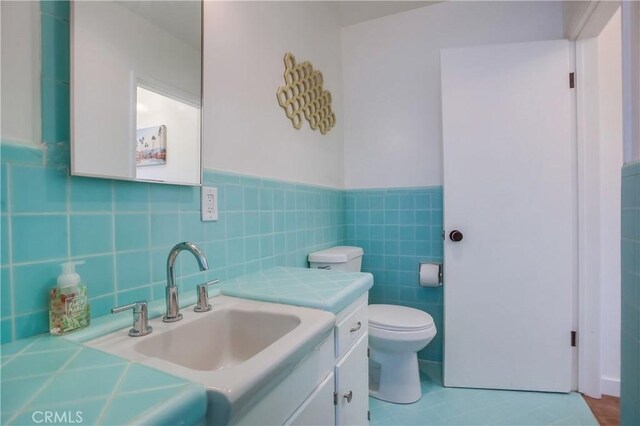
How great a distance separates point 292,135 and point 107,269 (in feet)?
3.72

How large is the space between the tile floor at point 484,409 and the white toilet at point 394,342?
0.22ft

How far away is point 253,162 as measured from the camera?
4.46 feet

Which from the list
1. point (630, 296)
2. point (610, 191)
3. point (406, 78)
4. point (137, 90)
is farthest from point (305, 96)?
point (610, 191)

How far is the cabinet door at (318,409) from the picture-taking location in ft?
2.48

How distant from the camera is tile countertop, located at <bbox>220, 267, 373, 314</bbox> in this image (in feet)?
3.04

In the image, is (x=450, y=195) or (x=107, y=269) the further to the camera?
(x=450, y=195)

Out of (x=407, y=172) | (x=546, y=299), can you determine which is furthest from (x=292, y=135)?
(x=546, y=299)

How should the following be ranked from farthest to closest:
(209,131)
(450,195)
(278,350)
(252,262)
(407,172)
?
(407,172) < (450,195) < (252,262) < (209,131) < (278,350)

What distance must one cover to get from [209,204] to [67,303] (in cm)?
51

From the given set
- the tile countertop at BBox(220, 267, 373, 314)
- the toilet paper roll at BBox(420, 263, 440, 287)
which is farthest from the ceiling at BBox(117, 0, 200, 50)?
the toilet paper roll at BBox(420, 263, 440, 287)

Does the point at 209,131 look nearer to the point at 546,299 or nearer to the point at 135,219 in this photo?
the point at 135,219

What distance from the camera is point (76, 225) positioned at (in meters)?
0.72

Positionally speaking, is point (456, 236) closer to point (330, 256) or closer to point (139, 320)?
point (330, 256)
